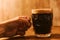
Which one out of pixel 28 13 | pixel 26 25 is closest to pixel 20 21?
pixel 26 25

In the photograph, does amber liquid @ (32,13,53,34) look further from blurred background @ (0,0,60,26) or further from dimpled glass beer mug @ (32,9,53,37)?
blurred background @ (0,0,60,26)

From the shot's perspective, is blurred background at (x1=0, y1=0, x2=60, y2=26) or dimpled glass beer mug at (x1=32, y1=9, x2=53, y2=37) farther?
blurred background at (x1=0, y1=0, x2=60, y2=26)

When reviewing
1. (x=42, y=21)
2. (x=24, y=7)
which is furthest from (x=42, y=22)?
(x=24, y=7)

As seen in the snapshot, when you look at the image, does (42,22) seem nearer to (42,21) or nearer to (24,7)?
(42,21)

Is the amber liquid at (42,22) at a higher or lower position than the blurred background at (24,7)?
lower

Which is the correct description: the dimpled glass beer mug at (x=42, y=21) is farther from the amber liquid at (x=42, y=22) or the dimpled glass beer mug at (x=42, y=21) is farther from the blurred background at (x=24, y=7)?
the blurred background at (x=24, y=7)

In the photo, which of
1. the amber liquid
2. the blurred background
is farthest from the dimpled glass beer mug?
the blurred background

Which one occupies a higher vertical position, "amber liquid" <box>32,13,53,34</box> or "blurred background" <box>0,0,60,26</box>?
"blurred background" <box>0,0,60,26</box>

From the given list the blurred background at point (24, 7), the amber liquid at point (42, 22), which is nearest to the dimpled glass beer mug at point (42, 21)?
the amber liquid at point (42, 22)
